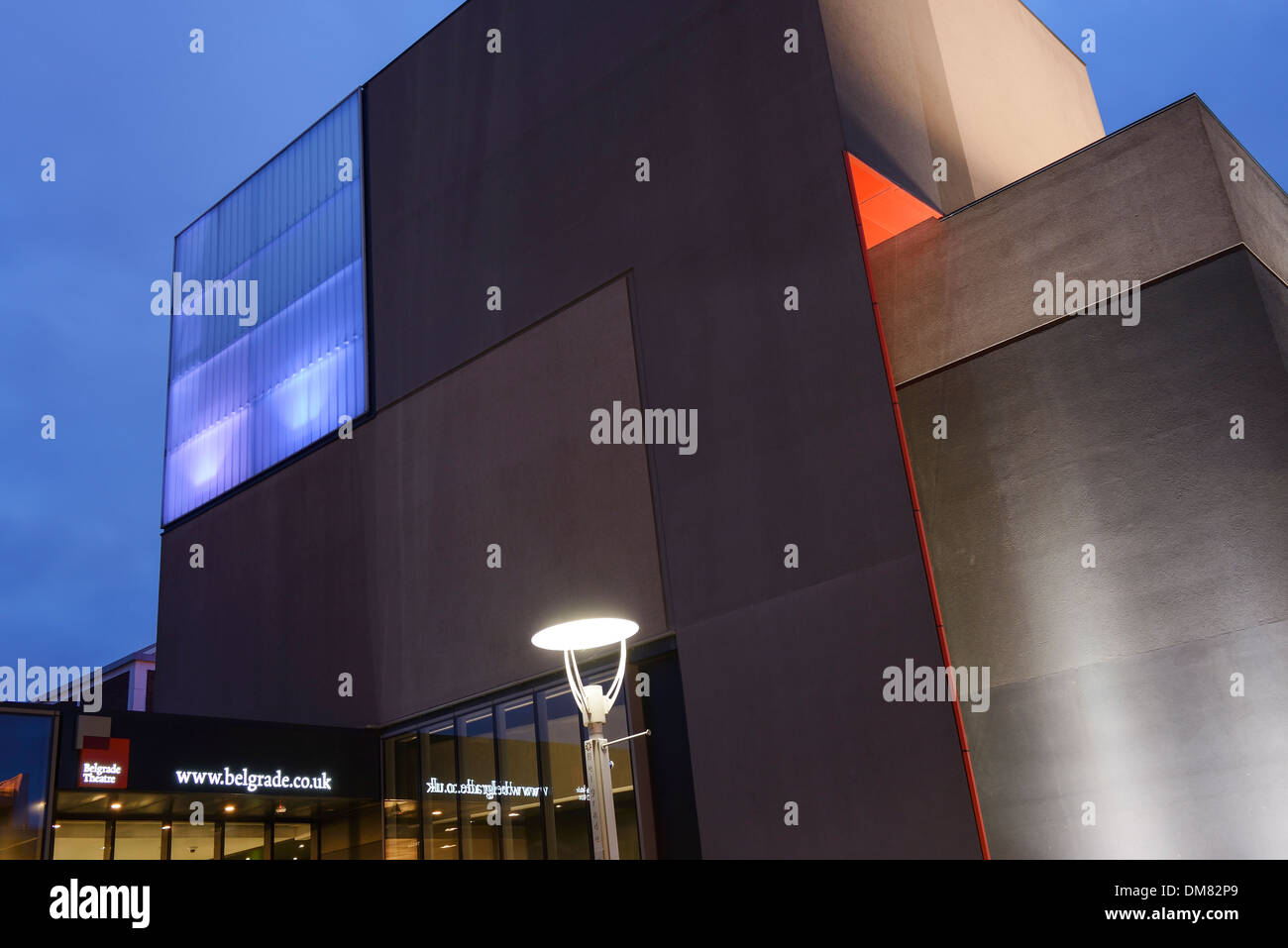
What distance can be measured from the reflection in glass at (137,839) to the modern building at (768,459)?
22.0 inches

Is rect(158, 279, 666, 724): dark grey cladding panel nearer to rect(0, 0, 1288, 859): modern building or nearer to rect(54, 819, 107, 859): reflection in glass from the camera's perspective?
rect(0, 0, 1288, 859): modern building

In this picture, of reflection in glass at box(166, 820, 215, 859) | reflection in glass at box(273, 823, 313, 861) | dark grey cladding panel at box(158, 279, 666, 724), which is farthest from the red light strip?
reflection in glass at box(166, 820, 215, 859)

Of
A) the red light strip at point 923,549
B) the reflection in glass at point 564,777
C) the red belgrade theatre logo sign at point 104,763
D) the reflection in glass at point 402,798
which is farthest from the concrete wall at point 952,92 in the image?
the red belgrade theatre logo sign at point 104,763

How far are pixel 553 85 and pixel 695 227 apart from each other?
4.64 metres

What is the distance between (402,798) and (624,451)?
7.13m

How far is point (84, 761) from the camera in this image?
15211 millimetres

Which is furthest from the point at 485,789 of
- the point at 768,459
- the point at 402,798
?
the point at 768,459

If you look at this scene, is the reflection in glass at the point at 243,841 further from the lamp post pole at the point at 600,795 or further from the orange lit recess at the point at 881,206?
the orange lit recess at the point at 881,206

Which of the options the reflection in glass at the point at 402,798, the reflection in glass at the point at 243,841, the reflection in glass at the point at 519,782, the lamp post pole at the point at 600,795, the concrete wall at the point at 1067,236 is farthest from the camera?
the reflection in glass at the point at 243,841

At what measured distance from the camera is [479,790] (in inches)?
700

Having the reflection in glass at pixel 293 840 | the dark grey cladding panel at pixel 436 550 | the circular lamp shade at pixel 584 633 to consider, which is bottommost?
the reflection in glass at pixel 293 840

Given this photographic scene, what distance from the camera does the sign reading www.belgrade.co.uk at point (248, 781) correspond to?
1627 centimetres

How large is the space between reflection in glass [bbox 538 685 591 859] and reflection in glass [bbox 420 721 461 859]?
85.2 inches

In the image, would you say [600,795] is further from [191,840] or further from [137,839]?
[191,840]
